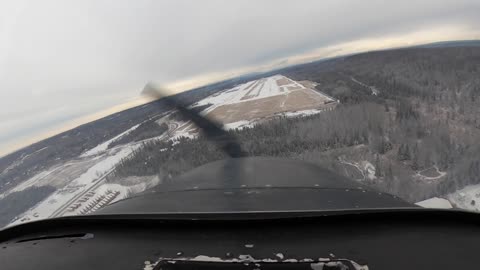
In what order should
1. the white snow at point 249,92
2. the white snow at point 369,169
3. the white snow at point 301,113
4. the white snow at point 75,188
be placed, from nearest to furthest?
the white snow at point 75,188
the white snow at point 369,169
the white snow at point 301,113
the white snow at point 249,92

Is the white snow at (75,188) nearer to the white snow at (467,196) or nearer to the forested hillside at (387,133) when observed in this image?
the forested hillside at (387,133)

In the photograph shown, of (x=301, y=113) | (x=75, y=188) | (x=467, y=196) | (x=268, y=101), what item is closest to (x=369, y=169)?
(x=301, y=113)

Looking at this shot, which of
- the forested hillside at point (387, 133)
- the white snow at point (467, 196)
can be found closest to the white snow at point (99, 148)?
the forested hillside at point (387, 133)

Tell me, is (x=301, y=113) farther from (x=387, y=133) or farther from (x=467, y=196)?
(x=467, y=196)

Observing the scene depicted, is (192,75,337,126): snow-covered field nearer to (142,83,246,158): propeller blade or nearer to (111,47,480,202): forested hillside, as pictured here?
(111,47,480,202): forested hillside

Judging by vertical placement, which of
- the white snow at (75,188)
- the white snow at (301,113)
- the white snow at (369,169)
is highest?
the white snow at (301,113)

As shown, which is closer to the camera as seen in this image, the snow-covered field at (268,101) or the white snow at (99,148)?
the white snow at (99,148)

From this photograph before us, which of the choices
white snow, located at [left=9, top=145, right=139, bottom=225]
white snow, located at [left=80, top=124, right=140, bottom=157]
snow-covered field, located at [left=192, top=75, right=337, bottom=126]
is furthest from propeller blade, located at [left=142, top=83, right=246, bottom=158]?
white snow, located at [left=80, top=124, right=140, bottom=157]

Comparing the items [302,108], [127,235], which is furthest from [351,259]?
[302,108]

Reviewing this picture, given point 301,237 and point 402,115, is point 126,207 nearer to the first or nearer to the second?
point 301,237
